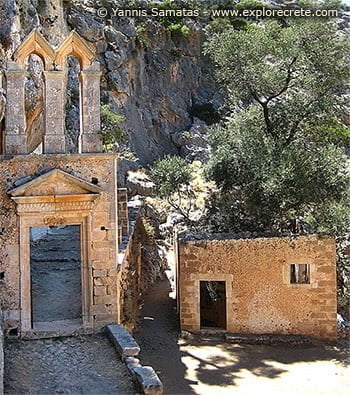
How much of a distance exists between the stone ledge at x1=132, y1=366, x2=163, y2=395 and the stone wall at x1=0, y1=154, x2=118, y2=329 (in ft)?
7.76

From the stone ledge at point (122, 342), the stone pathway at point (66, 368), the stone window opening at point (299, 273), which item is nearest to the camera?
the stone pathway at point (66, 368)

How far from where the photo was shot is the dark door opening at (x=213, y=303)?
56.3 ft

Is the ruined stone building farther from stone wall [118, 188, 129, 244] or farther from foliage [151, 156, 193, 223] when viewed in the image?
foliage [151, 156, 193, 223]

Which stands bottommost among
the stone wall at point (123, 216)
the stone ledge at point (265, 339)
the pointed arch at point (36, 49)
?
the stone ledge at point (265, 339)

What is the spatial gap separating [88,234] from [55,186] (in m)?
1.13

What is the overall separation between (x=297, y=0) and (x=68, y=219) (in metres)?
49.7

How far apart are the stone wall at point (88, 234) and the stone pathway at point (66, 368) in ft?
2.22

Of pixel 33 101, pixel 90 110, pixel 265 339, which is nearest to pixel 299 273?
pixel 265 339

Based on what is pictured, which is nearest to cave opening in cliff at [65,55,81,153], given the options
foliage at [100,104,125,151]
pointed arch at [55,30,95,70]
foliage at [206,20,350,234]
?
foliage at [100,104,125,151]

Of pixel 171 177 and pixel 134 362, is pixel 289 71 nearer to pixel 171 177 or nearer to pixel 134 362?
pixel 171 177

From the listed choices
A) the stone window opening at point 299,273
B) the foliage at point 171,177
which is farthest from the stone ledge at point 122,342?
the foliage at point 171,177

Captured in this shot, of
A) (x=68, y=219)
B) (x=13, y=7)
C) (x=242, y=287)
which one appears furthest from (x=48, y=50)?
(x=242, y=287)

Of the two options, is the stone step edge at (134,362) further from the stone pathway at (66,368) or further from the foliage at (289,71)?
the foliage at (289,71)

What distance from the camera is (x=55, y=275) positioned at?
13.3 meters
